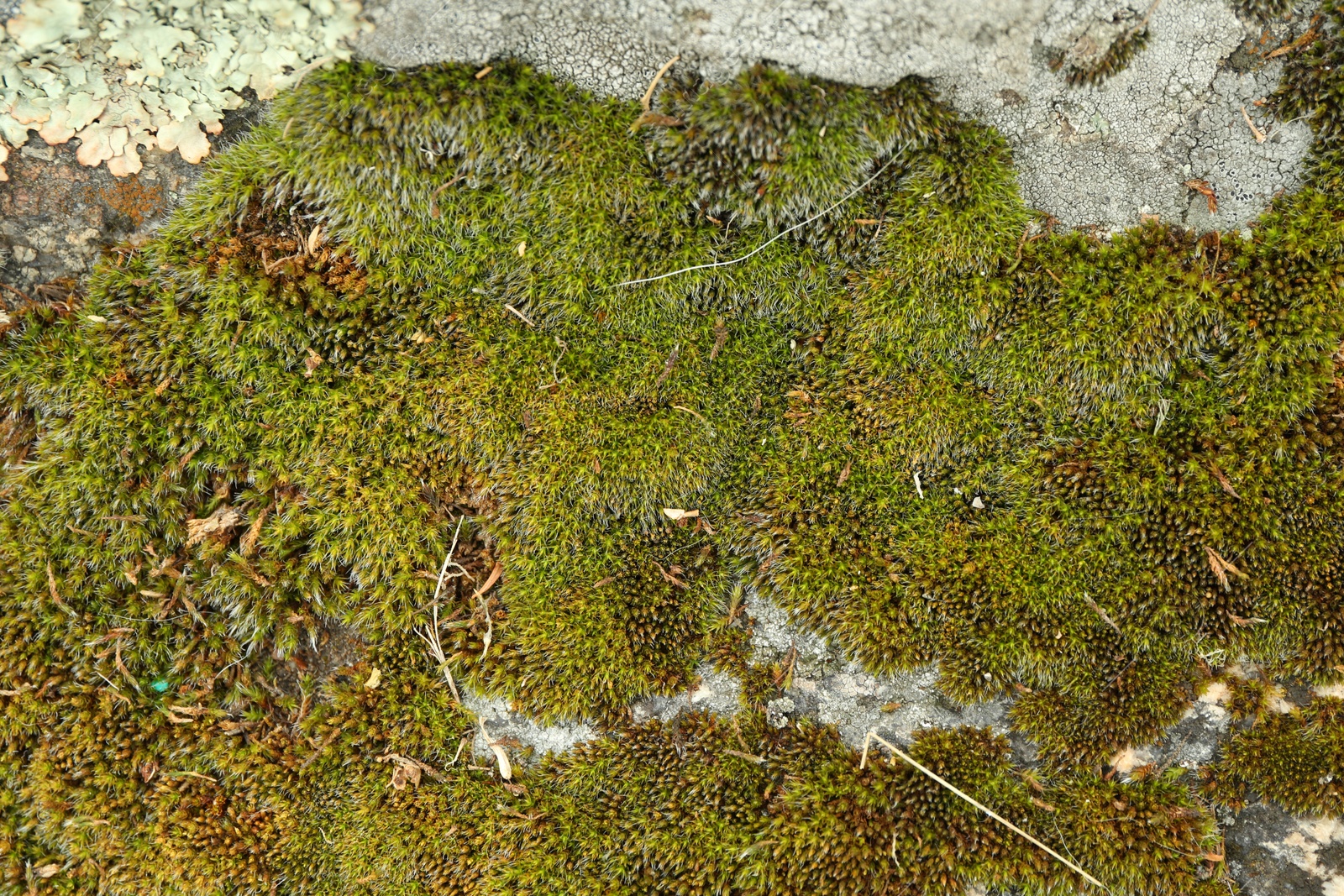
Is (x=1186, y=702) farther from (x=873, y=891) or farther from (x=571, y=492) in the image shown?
(x=571, y=492)

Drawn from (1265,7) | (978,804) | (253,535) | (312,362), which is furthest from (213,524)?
(1265,7)

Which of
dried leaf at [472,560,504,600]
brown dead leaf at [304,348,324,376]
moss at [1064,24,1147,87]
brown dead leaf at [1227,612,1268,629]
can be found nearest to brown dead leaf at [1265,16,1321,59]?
moss at [1064,24,1147,87]

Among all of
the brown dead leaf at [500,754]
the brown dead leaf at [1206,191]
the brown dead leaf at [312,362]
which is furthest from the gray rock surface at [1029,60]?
the brown dead leaf at [500,754]

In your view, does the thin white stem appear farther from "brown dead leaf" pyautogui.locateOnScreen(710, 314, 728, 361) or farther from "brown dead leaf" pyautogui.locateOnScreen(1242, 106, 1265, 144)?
"brown dead leaf" pyautogui.locateOnScreen(1242, 106, 1265, 144)

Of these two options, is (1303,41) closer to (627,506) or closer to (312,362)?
(627,506)

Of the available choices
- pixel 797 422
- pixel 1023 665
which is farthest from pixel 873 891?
pixel 797 422
